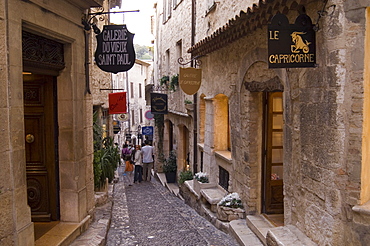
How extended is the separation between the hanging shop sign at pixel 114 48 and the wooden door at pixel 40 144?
2.92 ft

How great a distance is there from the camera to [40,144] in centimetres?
595

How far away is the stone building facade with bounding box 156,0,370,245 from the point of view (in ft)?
13.7

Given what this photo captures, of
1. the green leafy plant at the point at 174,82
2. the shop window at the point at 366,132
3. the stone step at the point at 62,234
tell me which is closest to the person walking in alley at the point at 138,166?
the green leafy plant at the point at 174,82

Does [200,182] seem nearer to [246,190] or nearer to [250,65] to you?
[246,190]

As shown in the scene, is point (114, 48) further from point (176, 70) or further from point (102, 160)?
point (176, 70)

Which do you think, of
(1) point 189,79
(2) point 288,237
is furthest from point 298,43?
(1) point 189,79

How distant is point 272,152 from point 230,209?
1.37m

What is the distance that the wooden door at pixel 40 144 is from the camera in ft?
19.4

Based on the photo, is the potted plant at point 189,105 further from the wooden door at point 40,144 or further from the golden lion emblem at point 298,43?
the golden lion emblem at point 298,43

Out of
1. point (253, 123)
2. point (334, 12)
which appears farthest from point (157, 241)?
point (334, 12)

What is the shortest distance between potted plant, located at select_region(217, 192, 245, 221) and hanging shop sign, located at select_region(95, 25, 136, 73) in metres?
3.25

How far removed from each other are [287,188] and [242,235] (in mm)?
1242

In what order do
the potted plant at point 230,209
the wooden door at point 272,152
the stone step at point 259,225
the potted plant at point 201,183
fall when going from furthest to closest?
the potted plant at point 201,183 < the potted plant at point 230,209 < the wooden door at point 272,152 < the stone step at point 259,225

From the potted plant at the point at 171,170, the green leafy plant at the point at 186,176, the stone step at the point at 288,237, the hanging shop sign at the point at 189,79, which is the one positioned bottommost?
the potted plant at the point at 171,170
